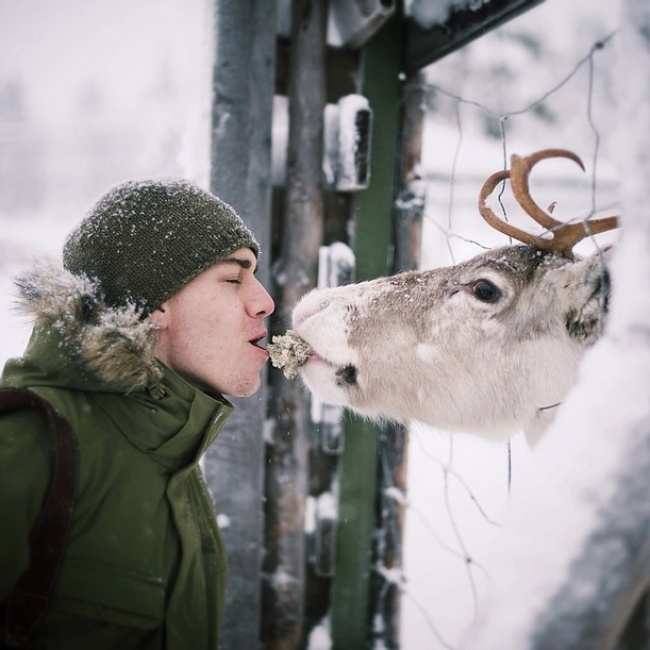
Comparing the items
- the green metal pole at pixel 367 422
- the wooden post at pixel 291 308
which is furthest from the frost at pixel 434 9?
the wooden post at pixel 291 308

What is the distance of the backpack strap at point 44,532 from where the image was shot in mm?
1047

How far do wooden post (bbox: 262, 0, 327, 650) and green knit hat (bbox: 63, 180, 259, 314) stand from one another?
119 centimetres

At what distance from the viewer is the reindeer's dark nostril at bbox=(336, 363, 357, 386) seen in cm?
182

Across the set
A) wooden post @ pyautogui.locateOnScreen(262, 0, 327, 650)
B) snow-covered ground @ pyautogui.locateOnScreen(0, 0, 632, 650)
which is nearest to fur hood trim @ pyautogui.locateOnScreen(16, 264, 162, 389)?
snow-covered ground @ pyautogui.locateOnScreen(0, 0, 632, 650)

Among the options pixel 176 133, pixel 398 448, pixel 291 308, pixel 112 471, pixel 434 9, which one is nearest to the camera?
pixel 112 471

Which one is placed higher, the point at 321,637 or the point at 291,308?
the point at 291,308

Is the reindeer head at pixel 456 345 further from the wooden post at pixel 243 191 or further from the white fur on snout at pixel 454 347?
the wooden post at pixel 243 191

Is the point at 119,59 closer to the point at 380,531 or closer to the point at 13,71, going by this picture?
the point at 13,71

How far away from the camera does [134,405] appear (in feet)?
4.56

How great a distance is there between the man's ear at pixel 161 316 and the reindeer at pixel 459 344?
404 millimetres

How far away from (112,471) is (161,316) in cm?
45

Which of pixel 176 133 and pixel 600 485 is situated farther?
pixel 176 133

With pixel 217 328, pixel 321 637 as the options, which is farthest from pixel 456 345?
pixel 321 637

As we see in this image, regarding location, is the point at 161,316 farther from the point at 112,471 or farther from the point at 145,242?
the point at 112,471
